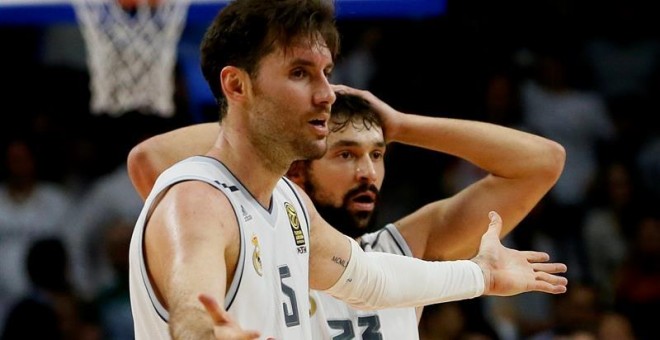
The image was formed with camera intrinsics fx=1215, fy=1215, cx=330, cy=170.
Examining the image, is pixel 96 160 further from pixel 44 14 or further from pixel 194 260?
pixel 194 260

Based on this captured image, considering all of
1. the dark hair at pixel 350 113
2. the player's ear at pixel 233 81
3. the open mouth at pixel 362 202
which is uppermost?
the player's ear at pixel 233 81

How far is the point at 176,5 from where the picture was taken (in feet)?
23.9

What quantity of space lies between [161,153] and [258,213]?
3.68 feet

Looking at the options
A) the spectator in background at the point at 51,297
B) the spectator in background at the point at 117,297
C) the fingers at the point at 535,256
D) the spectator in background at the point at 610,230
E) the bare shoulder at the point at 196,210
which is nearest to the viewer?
the bare shoulder at the point at 196,210

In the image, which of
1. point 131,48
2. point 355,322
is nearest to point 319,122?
point 355,322

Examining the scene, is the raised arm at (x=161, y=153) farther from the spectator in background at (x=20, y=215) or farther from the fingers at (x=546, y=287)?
Result: the spectator in background at (x=20, y=215)

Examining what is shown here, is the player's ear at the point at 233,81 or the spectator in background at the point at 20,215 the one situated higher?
the player's ear at the point at 233,81

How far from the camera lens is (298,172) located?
4.89 m

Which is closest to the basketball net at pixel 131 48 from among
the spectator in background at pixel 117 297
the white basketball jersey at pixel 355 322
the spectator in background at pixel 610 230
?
the spectator in background at pixel 117 297

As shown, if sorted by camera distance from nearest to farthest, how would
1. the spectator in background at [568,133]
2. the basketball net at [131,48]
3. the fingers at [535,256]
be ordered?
the fingers at [535,256]
the basketball net at [131,48]
the spectator in background at [568,133]

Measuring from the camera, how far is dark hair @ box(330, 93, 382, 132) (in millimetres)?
4820

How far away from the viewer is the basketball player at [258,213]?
3.37 meters

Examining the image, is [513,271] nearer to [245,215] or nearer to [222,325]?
[245,215]

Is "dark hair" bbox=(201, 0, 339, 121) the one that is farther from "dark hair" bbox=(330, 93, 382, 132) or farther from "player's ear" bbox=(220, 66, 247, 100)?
"dark hair" bbox=(330, 93, 382, 132)
